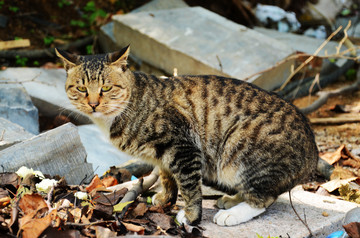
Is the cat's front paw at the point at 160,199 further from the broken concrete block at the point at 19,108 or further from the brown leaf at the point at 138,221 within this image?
the broken concrete block at the point at 19,108

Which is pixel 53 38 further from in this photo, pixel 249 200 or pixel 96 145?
pixel 249 200

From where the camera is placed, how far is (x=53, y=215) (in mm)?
2697

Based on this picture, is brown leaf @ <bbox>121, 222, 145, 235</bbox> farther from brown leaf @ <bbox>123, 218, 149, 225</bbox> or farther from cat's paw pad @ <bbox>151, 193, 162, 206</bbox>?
cat's paw pad @ <bbox>151, 193, 162, 206</bbox>

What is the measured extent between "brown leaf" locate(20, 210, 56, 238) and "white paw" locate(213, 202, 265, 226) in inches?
50.5

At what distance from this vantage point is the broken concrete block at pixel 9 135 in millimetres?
3716

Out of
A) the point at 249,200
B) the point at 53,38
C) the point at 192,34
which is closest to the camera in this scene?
the point at 249,200

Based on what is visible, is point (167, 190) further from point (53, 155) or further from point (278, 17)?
point (278, 17)

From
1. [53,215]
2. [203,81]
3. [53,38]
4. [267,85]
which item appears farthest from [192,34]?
[53,215]

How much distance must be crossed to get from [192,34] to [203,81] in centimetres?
313

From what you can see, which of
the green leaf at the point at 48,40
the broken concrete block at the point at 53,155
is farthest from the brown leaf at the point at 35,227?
the green leaf at the point at 48,40

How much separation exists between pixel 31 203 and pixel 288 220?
6.13 ft

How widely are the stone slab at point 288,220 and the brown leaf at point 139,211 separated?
1.49 ft

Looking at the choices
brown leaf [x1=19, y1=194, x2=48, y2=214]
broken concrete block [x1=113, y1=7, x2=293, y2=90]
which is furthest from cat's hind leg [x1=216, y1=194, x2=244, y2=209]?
broken concrete block [x1=113, y1=7, x2=293, y2=90]

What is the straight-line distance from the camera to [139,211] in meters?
3.08
